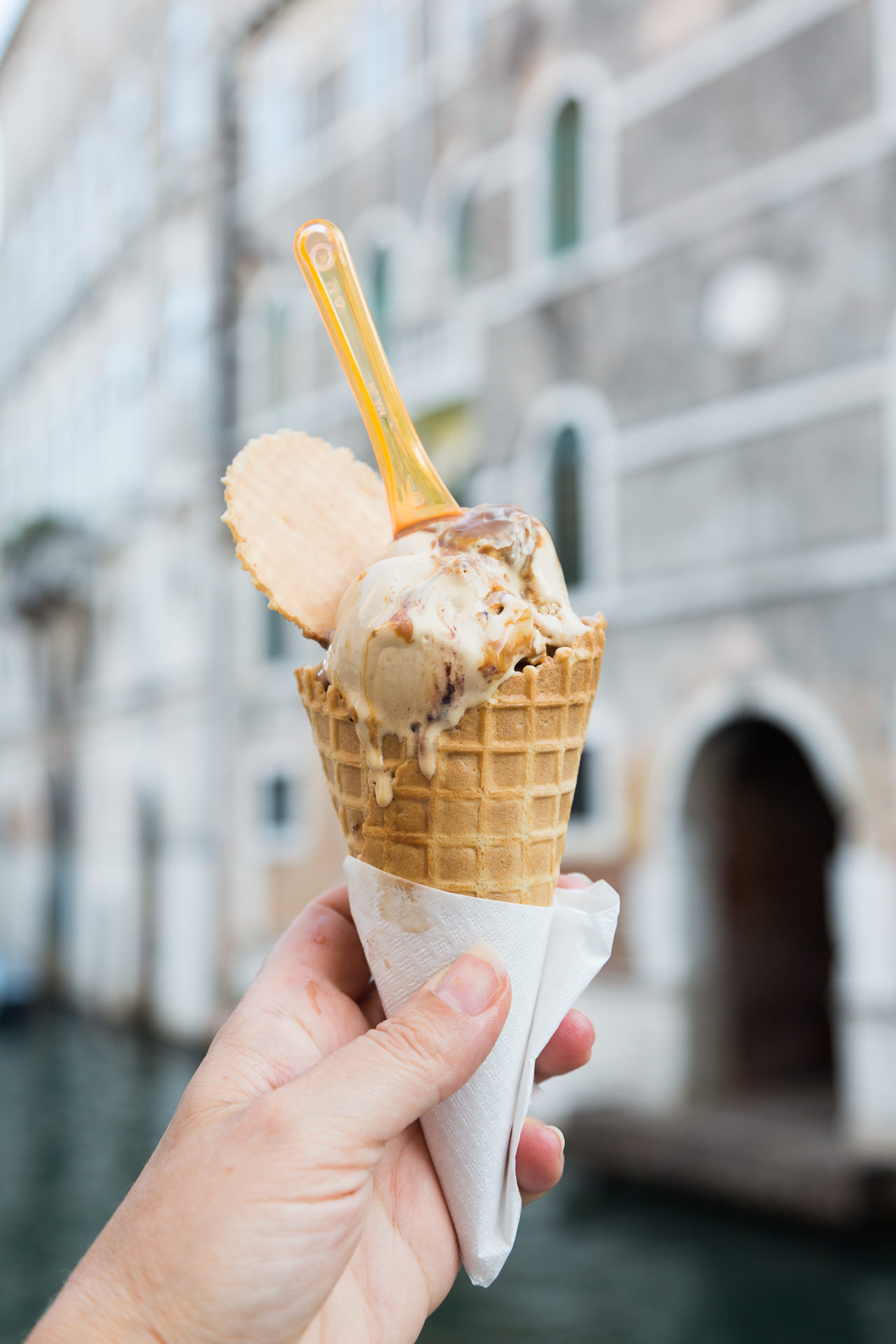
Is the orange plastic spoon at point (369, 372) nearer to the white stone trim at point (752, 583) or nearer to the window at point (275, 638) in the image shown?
the white stone trim at point (752, 583)

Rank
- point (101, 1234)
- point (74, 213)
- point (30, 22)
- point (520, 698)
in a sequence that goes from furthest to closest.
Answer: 1. point (30, 22)
2. point (74, 213)
3. point (520, 698)
4. point (101, 1234)

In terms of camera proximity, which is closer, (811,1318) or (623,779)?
(811,1318)

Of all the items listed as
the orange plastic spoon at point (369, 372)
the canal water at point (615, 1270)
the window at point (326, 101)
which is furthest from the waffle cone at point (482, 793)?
the window at point (326, 101)

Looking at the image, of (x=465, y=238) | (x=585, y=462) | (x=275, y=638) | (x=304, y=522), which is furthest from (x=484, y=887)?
(x=275, y=638)

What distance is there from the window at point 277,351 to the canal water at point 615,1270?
744 cm

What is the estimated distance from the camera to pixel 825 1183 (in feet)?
21.7

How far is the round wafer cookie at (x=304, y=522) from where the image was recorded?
6.31ft

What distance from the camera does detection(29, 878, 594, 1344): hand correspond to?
1.39m

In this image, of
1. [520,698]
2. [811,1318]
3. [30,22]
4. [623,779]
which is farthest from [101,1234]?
[30,22]

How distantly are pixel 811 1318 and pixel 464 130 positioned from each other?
9.02 m

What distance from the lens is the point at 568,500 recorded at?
909cm

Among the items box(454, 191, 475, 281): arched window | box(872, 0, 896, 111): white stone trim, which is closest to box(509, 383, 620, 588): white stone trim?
box(454, 191, 475, 281): arched window

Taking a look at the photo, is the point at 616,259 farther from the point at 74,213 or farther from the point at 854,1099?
the point at 74,213

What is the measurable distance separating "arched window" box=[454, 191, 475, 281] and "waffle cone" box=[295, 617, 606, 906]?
8869 mm
